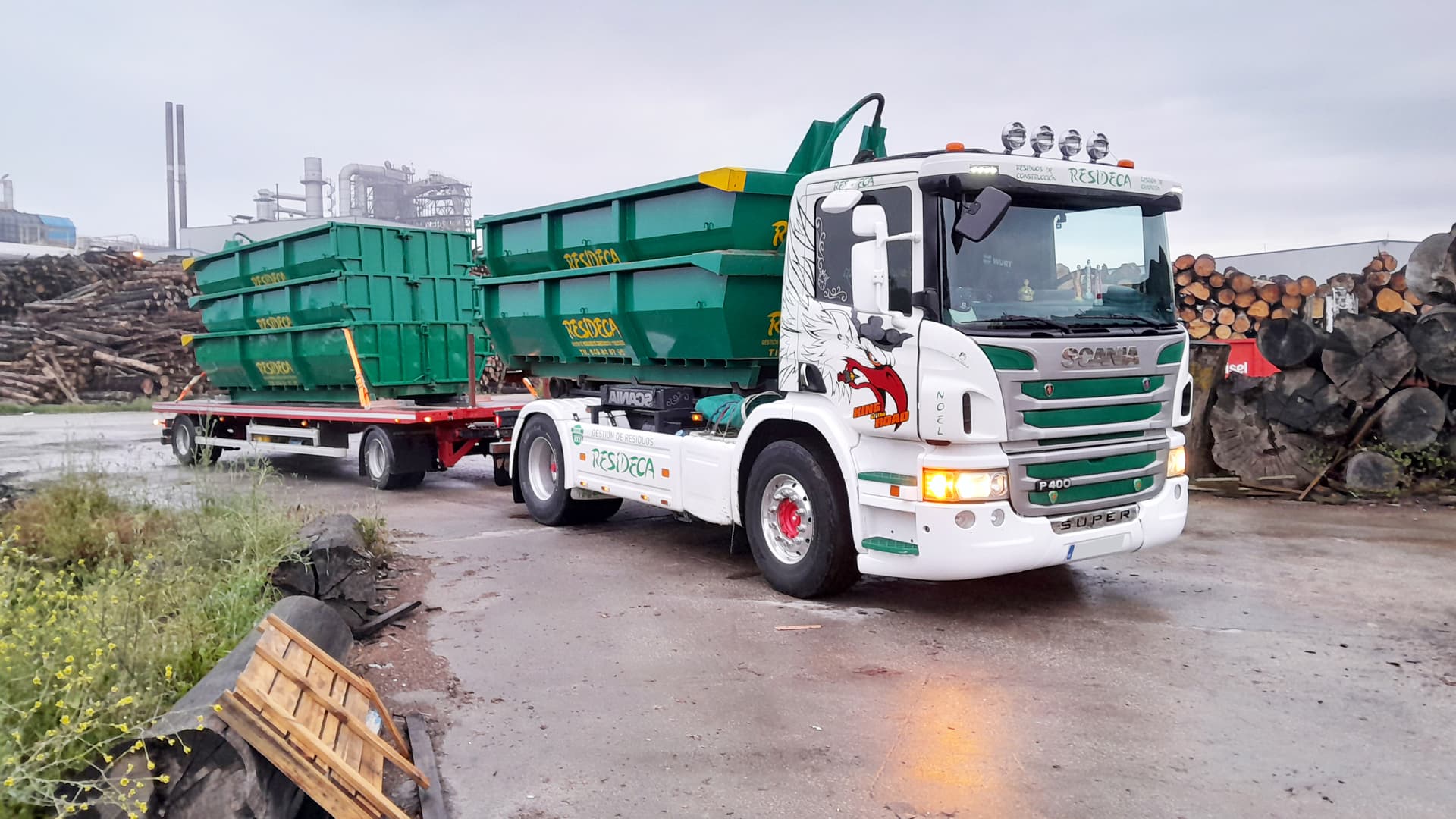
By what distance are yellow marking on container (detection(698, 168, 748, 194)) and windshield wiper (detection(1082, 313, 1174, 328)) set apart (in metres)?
2.58

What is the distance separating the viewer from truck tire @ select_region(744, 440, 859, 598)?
22.0 ft

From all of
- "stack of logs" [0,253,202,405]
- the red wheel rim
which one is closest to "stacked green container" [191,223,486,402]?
the red wheel rim

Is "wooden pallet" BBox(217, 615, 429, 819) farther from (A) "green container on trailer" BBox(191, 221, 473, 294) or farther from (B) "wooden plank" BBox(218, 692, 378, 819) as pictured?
(A) "green container on trailer" BBox(191, 221, 473, 294)

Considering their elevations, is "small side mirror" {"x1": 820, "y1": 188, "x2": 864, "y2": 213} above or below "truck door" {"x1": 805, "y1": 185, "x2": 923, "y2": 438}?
above

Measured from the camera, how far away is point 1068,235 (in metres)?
6.52

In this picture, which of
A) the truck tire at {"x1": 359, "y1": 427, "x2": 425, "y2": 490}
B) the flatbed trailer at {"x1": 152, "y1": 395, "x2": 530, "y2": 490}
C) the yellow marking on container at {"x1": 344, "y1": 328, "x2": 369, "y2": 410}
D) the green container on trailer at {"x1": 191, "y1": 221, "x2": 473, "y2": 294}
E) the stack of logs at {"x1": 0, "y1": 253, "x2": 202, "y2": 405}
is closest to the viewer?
the flatbed trailer at {"x1": 152, "y1": 395, "x2": 530, "y2": 490}

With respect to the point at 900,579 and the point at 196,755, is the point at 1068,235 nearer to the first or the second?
the point at 900,579

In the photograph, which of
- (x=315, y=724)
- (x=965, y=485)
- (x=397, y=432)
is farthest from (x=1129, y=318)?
(x=397, y=432)

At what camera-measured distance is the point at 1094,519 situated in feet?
21.1

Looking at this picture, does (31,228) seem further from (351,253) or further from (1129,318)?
(1129,318)

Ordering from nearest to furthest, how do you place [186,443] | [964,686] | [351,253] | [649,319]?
[964,686] < [649,319] < [351,253] < [186,443]

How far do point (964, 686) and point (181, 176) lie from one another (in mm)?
57178

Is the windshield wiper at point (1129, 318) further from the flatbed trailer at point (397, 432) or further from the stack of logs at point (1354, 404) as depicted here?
the flatbed trailer at point (397, 432)

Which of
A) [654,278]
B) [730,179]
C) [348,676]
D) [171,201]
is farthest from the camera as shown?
[171,201]
